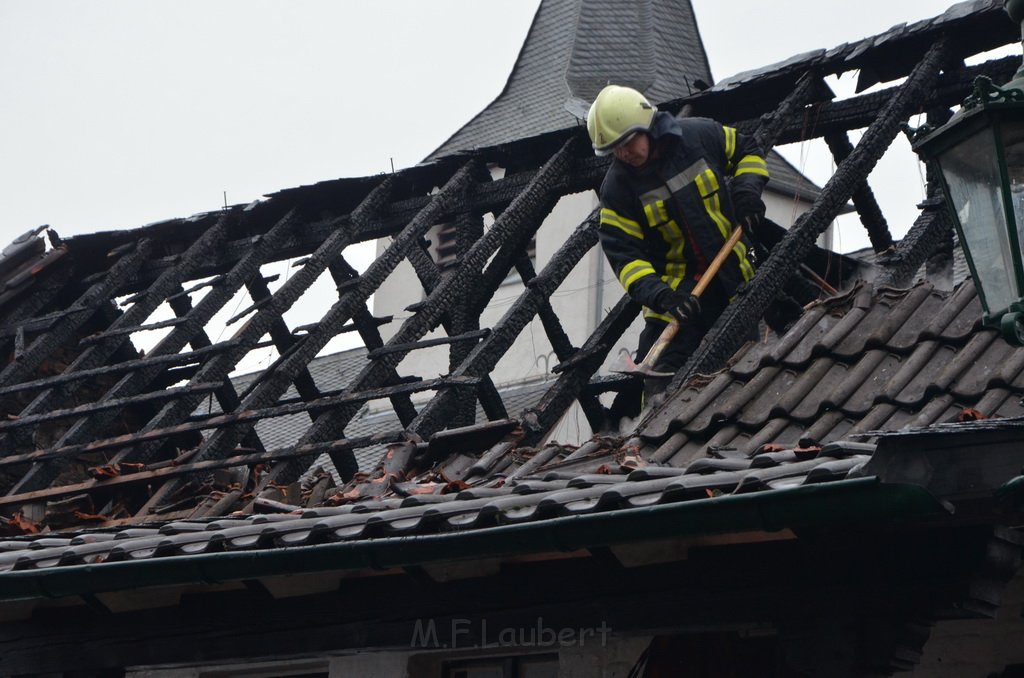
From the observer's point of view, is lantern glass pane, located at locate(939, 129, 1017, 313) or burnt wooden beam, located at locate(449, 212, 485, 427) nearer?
lantern glass pane, located at locate(939, 129, 1017, 313)

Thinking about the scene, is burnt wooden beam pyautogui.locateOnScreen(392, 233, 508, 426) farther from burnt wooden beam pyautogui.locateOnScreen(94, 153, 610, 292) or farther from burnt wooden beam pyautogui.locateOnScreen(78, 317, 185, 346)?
burnt wooden beam pyautogui.locateOnScreen(78, 317, 185, 346)

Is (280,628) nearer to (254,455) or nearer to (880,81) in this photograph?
(254,455)

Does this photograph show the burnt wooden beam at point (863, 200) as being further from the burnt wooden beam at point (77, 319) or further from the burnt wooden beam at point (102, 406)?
the burnt wooden beam at point (77, 319)

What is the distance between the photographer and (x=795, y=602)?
17.8ft

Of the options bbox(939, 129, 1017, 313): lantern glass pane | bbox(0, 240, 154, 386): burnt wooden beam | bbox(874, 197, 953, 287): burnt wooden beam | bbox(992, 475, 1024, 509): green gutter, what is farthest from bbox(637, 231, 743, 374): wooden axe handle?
bbox(0, 240, 154, 386): burnt wooden beam

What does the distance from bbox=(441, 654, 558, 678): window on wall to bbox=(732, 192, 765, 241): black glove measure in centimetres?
331

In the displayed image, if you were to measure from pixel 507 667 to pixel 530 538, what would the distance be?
50.3 inches

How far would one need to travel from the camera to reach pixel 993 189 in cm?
453

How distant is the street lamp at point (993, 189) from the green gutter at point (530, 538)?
0.61 m

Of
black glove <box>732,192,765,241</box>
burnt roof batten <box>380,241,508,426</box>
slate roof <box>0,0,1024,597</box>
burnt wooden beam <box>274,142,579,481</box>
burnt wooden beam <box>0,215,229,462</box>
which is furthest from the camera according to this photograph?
burnt wooden beam <box>0,215,229,462</box>

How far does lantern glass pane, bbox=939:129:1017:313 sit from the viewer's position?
14.8ft

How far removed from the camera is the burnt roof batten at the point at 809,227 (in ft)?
26.6

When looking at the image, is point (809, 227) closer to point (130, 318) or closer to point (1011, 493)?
point (1011, 493)

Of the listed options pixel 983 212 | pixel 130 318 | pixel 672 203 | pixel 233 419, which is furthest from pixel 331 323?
pixel 983 212
